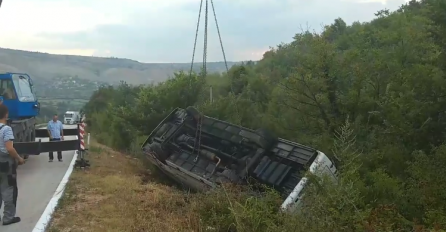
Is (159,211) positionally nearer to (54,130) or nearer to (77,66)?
(54,130)

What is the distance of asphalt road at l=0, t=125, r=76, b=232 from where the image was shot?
7348 millimetres

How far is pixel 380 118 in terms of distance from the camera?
1333cm

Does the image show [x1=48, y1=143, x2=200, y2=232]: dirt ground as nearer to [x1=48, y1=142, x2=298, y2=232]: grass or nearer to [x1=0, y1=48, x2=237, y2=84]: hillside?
[x1=48, y1=142, x2=298, y2=232]: grass

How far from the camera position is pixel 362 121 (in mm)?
14273

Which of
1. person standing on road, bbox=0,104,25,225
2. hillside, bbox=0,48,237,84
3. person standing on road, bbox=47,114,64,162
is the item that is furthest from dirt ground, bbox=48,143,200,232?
hillside, bbox=0,48,237,84

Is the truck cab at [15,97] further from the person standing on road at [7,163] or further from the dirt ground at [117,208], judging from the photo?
the person standing on road at [7,163]

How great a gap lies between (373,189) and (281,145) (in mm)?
2262

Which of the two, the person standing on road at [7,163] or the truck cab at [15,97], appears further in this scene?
the truck cab at [15,97]

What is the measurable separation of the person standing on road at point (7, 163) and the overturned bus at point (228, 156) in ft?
12.5

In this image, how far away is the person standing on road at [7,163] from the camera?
21.6 ft

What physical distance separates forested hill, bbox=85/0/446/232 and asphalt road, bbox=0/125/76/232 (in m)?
2.93

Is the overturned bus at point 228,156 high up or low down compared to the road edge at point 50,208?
up

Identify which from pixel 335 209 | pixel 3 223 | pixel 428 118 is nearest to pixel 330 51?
pixel 428 118

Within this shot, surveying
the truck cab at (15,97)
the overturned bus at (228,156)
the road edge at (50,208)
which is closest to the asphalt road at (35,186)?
the road edge at (50,208)
